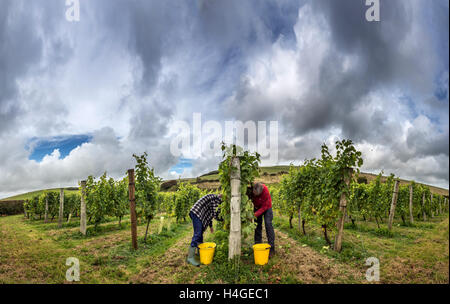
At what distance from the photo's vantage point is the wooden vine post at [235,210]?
521 centimetres

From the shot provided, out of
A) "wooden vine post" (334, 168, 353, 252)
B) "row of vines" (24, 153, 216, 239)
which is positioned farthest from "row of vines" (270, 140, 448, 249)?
"row of vines" (24, 153, 216, 239)

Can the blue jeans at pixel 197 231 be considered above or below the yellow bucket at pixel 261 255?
above

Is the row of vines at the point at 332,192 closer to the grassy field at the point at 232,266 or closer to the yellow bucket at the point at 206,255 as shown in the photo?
the grassy field at the point at 232,266

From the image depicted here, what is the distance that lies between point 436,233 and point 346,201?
367 centimetres

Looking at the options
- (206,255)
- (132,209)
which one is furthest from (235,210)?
(132,209)

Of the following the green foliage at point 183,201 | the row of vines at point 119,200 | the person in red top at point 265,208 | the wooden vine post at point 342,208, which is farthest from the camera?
the green foliage at point 183,201

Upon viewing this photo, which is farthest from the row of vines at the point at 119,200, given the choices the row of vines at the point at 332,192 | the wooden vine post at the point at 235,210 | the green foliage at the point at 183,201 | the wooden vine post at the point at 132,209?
the row of vines at the point at 332,192

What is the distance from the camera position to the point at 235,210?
17.0ft

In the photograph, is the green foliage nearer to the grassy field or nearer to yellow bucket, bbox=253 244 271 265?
the grassy field

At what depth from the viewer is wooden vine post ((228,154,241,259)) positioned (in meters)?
5.21

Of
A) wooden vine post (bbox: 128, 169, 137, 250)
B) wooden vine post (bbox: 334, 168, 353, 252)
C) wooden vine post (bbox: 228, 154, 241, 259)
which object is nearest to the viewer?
wooden vine post (bbox: 228, 154, 241, 259)

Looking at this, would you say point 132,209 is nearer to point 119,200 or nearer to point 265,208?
point 265,208
